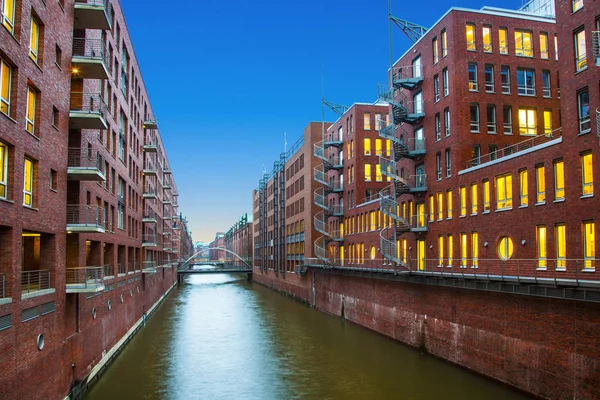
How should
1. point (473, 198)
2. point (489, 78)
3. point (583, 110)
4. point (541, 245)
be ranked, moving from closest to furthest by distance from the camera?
point (583, 110) < point (541, 245) < point (473, 198) < point (489, 78)

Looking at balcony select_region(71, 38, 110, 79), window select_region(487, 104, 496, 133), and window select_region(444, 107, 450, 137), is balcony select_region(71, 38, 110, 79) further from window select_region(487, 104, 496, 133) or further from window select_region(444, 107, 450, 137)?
window select_region(487, 104, 496, 133)

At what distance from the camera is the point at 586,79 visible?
792 inches

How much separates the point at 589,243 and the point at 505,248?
5.11 meters

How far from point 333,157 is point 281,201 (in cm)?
2315

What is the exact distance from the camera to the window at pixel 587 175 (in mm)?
19548

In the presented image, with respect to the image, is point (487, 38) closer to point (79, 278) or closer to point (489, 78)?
point (489, 78)

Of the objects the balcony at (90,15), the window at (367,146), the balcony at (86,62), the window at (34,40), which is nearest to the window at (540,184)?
the balcony at (86,62)

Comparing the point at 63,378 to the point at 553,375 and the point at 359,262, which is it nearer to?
the point at 553,375

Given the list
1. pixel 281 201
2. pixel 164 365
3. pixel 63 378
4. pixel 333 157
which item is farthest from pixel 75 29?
pixel 281 201

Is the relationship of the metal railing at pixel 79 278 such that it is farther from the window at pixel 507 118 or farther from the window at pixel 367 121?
the window at pixel 367 121

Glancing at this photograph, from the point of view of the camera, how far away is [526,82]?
1246 inches

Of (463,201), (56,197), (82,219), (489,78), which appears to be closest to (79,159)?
(82,219)

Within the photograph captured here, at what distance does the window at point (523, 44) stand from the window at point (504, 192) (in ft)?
34.7

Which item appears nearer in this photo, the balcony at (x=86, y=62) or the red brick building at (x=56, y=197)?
the red brick building at (x=56, y=197)
